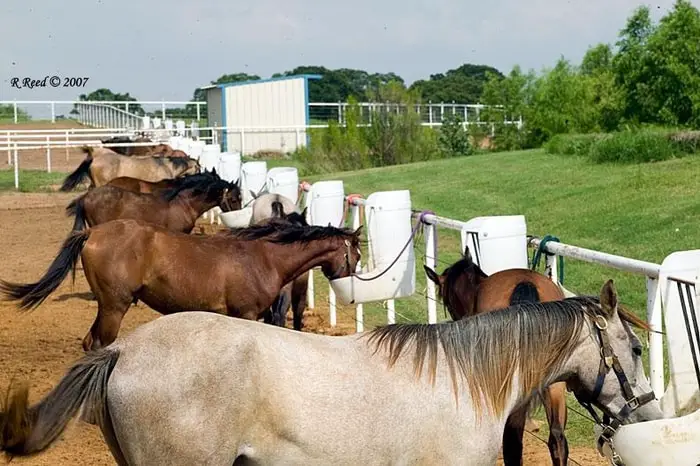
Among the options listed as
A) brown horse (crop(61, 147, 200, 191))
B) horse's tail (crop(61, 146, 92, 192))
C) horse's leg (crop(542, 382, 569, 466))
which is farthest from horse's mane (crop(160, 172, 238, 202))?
horse's leg (crop(542, 382, 569, 466))

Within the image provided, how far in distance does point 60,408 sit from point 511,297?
8.93 ft

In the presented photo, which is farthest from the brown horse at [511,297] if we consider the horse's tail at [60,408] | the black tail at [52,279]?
the black tail at [52,279]

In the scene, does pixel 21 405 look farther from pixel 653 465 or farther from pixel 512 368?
pixel 653 465

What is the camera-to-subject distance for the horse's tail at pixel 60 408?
388 cm

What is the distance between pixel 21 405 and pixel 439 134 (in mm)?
32338

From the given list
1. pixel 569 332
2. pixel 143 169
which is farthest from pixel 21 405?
pixel 143 169

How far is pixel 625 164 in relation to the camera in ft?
67.7

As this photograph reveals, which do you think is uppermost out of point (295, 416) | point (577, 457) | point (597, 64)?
point (597, 64)

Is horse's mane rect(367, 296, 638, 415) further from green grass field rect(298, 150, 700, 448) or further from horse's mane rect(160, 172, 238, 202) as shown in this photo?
horse's mane rect(160, 172, 238, 202)

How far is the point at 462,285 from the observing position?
6.21 m

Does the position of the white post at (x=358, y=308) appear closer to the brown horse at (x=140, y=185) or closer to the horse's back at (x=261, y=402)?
the horse's back at (x=261, y=402)

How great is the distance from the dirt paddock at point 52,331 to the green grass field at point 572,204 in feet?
1.88

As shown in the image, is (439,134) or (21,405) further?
(439,134)

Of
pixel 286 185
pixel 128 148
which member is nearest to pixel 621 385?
pixel 286 185
